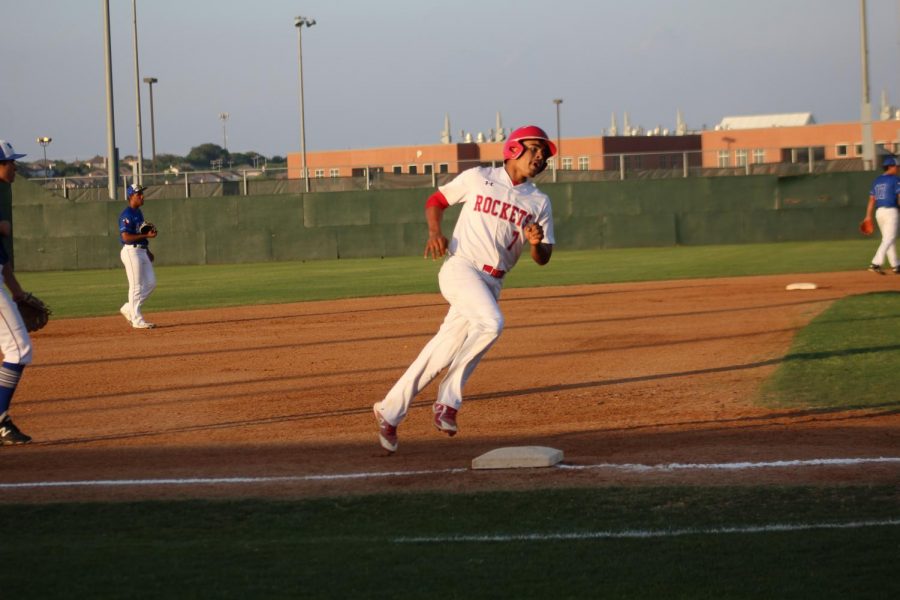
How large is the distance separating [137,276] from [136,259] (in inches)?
9.2

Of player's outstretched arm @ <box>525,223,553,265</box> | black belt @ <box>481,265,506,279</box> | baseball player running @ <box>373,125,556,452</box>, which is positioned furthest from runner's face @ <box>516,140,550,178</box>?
black belt @ <box>481,265,506,279</box>

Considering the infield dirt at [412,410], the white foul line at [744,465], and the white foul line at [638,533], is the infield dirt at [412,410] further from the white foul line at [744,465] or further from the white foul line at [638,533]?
the white foul line at [638,533]

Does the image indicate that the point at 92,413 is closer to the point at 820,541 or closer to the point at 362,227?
the point at 820,541

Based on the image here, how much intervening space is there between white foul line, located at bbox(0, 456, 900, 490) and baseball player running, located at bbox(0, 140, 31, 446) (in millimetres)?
1489

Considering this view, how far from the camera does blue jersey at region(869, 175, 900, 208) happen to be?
18.7 metres

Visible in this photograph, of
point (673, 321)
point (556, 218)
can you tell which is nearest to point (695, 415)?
point (673, 321)

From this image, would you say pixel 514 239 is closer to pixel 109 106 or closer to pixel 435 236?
pixel 435 236

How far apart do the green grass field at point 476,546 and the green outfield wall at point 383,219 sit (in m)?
27.1

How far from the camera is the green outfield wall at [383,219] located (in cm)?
3269

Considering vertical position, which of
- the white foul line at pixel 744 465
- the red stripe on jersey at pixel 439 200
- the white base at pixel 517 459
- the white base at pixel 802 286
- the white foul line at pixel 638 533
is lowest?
the white foul line at pixel 638 533

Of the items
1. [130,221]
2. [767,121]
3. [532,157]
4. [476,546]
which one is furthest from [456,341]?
[767,121]

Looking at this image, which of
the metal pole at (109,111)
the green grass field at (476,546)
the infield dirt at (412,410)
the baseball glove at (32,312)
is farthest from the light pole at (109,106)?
the green grass field at (476,546)

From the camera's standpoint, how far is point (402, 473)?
6.44m

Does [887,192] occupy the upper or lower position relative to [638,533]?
upper
